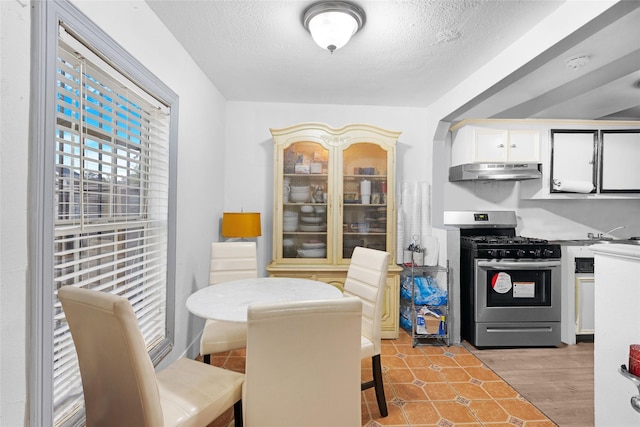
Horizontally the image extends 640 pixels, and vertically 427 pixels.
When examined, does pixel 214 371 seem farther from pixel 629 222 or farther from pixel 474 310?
pixel 629 222

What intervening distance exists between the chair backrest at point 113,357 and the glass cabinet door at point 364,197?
2.40 m

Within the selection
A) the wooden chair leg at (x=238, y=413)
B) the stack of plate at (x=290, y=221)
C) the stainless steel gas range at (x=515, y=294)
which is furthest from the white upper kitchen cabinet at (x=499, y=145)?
the wooden chair leg at (x=238, y=413)

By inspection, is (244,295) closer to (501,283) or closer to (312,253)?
(312,253)

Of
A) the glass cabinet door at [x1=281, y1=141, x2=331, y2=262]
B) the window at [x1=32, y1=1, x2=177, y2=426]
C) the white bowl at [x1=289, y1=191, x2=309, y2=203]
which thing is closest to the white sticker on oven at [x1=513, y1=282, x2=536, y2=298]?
the glass cabinet door at [x1=281, y1=141, x2=331, y2=262]

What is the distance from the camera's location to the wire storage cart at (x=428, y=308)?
10.4 ft

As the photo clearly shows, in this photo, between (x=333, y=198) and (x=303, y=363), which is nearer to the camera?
(x=303, y=363)

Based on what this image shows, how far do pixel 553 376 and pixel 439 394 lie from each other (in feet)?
3.31

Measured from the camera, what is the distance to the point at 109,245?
1699 millimetres

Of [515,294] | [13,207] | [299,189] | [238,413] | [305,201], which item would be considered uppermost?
[299,189]

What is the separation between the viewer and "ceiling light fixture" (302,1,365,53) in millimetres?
1852

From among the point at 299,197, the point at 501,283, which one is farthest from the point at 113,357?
the point at 501,283

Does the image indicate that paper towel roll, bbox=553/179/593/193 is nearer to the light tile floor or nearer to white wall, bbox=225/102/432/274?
white wall, bbox=225/102/432/274

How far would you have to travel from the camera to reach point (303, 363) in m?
1.26

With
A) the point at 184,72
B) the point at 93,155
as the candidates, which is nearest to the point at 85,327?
the point at 93,155
